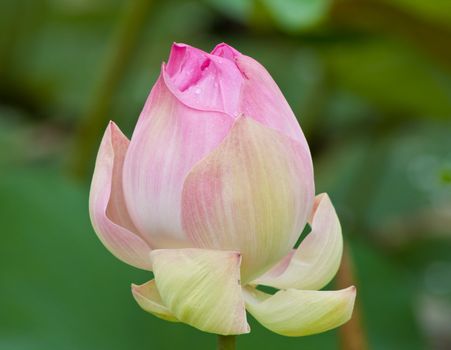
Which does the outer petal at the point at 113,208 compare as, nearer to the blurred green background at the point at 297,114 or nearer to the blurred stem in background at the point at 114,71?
the blurred green background at the point at 297,114

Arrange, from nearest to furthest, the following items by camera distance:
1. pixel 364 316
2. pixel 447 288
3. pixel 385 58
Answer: pixel 364 316 → pixel 385 58 → pixel 447 288

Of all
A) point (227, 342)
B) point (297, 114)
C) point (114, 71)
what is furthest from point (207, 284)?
point (297, 114)

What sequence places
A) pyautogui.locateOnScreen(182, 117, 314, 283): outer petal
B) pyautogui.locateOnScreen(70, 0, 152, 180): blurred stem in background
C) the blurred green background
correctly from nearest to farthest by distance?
pyautogui.locateOnScreen(182, 117, 314, 283): outer petal, the blurred green background, pyautogui.locateOnScreen(70, 0, 152, 180): blurred stem in background

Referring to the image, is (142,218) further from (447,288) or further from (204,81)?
(447,288)

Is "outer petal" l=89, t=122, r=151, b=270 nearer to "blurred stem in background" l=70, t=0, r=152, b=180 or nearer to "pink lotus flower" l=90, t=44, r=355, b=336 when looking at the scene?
"pink lotus flower" l=90, t=44, r=355, b=336

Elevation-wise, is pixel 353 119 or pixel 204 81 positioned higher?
pixel 204 81

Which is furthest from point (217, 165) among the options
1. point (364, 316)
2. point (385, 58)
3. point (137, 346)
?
point (385, 58)

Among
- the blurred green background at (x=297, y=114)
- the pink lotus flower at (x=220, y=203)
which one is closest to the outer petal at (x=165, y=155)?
the pink lotus flower at (x=220, y=203)

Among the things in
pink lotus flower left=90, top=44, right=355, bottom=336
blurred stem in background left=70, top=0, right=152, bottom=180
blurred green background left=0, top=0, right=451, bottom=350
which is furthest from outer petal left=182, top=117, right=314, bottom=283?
→ blurred stem in background left=70, top=0, right=152, bottom=180
